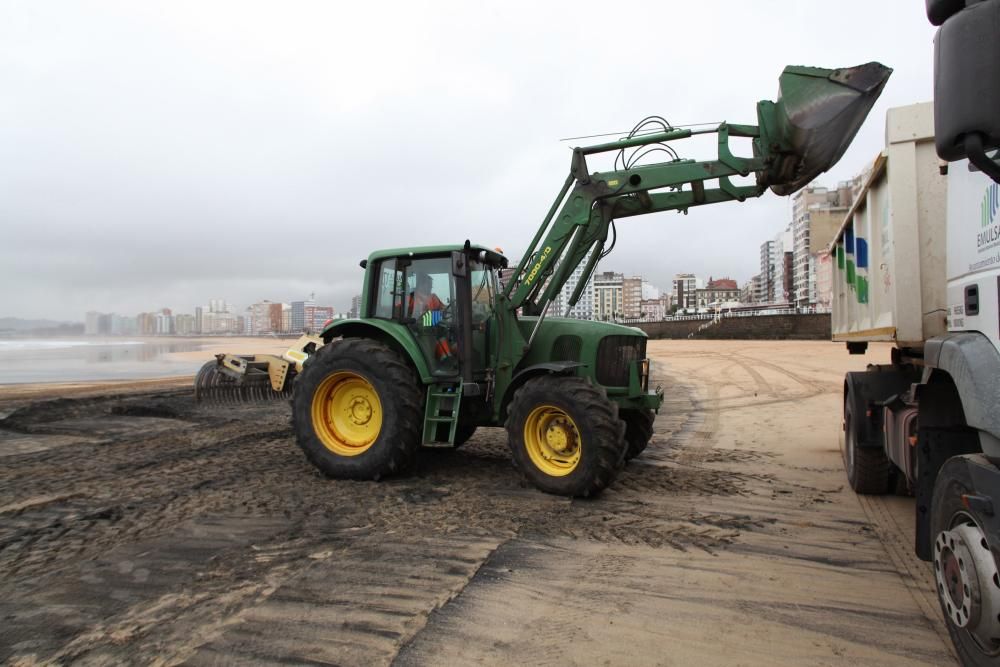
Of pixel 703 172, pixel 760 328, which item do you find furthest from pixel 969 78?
pixel 760 328

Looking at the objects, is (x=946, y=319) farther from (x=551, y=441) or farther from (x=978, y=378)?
(x=551, y=441)

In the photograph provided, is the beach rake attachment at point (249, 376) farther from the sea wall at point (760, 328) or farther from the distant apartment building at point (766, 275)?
the distant apartment building at point (766, 275)

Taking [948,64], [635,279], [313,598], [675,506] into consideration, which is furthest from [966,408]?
[635,279]

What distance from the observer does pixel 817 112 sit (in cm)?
442

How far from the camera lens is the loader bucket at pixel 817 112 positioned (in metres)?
4.26

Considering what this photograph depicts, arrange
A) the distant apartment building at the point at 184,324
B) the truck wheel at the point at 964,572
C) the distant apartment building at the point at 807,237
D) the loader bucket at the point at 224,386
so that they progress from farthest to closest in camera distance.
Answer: the distant apartment building at the point at 184,324, the loader bucket at the point at 224,386, the distant apartment building at the point at 807,237, the truck wheel at the point at 964,572

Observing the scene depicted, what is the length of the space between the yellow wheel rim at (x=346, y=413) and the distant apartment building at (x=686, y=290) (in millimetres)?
135649

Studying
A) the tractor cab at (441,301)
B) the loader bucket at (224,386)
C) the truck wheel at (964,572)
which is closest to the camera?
the truck wheel at (964,572)

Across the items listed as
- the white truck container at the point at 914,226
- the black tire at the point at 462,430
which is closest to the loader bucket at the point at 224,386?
the black tire at the point at 462,430

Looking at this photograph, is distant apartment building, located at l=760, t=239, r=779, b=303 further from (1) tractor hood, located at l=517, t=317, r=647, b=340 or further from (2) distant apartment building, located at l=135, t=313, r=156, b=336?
(1) tractor hood, located at l=517, t=317, r=647, b=340

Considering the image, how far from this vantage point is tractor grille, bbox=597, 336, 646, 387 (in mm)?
5957

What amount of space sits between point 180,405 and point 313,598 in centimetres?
893

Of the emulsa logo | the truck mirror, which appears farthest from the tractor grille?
the truck mirror

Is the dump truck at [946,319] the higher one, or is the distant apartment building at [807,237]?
the distant apartment building at [807,237]
